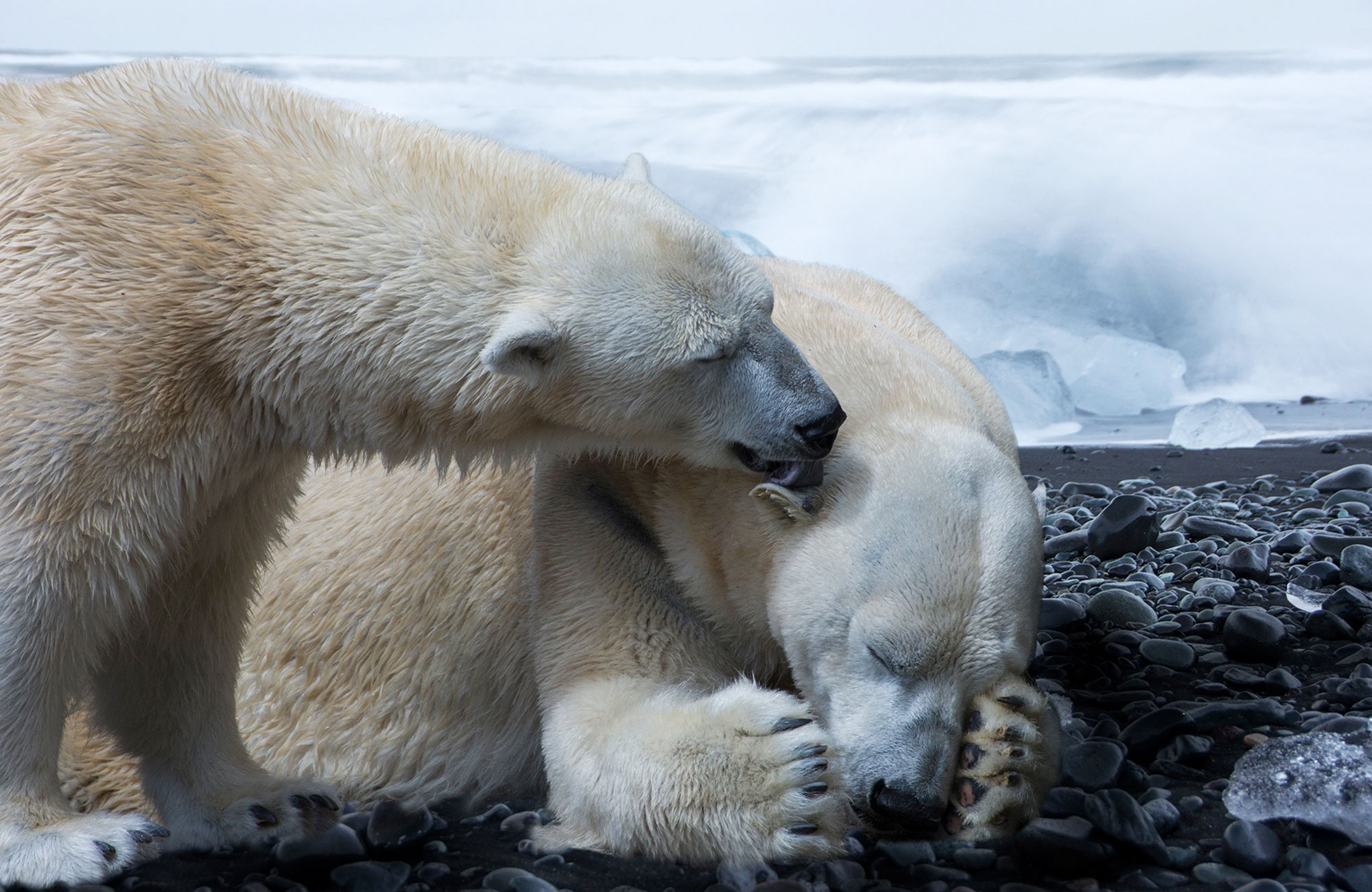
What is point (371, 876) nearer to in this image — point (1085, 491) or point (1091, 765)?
point (1091, 765)

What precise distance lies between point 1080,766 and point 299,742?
149 cm

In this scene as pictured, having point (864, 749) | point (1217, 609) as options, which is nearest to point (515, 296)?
point (864, 749)

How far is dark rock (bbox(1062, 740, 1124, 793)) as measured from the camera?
6.30ft

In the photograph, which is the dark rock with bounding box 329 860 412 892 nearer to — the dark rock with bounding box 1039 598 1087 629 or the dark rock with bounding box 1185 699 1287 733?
the dark rock with bounding box 1185 699 1287 733

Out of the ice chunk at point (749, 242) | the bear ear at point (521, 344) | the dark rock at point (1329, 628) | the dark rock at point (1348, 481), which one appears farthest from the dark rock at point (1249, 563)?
the ice chunk at point (749, 242)

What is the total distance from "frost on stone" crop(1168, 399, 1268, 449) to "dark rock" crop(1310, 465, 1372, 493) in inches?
50.3

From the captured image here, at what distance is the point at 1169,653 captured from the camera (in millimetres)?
2551

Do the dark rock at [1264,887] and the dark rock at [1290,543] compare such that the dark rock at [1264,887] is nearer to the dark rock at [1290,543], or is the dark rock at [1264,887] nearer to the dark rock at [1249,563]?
the dark rock at [1249,563]

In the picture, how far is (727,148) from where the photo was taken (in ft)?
22.8

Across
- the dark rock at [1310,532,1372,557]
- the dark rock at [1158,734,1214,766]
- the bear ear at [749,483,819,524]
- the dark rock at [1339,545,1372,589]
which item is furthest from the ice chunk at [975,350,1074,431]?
the bear ear at [749,483,819,524]

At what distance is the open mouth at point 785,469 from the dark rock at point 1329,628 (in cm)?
133

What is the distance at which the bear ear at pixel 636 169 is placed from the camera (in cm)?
238

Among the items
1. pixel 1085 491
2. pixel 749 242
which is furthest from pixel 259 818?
pixel 749 242

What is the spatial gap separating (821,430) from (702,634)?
48 cm
